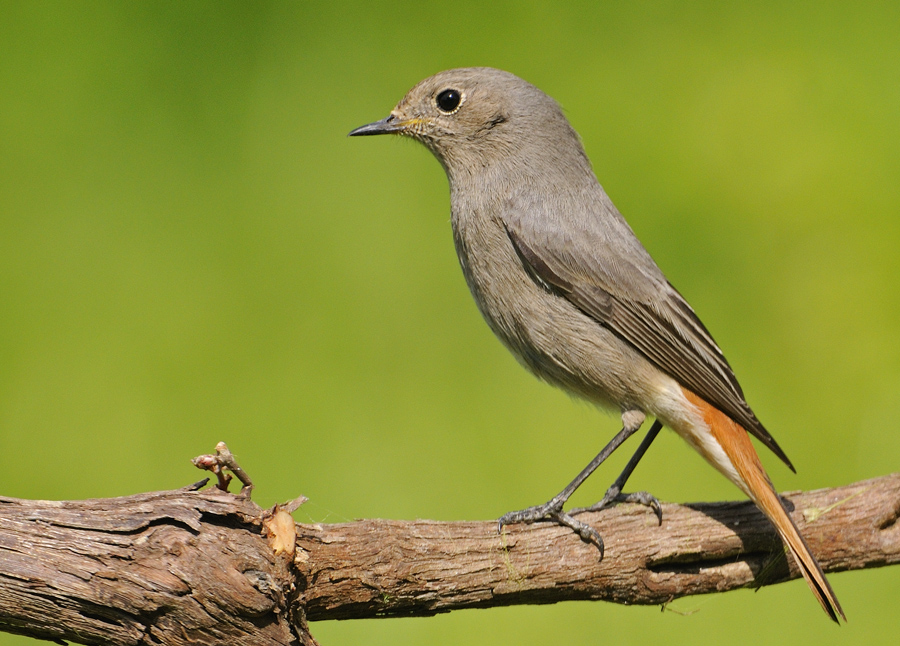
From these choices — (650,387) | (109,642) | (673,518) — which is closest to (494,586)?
(673,518)

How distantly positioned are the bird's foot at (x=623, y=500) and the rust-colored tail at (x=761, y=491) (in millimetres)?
Result: 284

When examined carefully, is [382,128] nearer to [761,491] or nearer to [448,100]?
[448,100]

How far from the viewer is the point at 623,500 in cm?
321

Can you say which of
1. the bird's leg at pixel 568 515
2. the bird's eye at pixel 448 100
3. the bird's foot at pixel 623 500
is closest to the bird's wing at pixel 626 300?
the bird's leg at pixel 568 515

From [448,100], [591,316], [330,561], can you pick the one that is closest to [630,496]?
[591,316]

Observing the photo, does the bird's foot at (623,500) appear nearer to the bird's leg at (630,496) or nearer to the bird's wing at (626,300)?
the bird's leg at (630,496)

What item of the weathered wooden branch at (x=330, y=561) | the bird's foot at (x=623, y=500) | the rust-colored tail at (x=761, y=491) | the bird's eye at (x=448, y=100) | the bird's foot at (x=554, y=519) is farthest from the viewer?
the bird's eye at (x=448, y=100)

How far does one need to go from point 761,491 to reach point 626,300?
78 centimetres

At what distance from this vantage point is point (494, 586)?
267 centimetres

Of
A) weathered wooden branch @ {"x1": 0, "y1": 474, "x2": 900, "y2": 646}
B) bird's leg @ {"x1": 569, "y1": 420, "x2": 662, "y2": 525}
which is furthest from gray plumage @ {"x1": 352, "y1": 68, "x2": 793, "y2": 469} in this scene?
weathered wooden branch @ {"x1": 0, "y1": 474, "x2": 900, "y2": 646}

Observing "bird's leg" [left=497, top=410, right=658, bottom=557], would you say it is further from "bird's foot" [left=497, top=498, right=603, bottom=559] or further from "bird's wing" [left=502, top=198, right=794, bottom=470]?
"bird's wing" [left=502, top=198, right=794, bottom=470]

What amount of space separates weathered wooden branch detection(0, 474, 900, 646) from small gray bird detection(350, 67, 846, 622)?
0.60 ft

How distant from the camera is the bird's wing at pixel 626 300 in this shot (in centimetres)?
307

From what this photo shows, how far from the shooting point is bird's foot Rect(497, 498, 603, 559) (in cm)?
284
